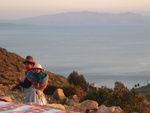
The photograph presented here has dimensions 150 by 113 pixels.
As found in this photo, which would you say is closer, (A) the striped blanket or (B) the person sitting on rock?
(A) the striped blanket

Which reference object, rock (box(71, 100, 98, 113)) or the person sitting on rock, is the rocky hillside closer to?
rock (box(71, 100, 98, 113))

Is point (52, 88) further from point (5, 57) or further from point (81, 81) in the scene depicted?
point (5, 57)

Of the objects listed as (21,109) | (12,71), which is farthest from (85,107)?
(12,71)

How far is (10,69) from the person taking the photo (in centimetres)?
2336

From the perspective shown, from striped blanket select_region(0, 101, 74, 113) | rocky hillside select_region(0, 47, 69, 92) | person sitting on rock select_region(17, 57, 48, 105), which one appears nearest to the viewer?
striped blanket select_region(0, 101, 74, 113)

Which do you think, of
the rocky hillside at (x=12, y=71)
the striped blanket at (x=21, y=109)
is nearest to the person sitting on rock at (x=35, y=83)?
the striped blanket at (x=21, y=109)

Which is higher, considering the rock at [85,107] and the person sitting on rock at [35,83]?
the person sitting on rock at [35,83]

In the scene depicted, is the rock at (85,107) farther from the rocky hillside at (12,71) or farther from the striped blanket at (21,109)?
the rocky hillside at (12,71)

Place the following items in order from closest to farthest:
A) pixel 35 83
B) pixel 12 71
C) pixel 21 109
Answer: pixel 21 109, pixel 35 83, pixel 12 71

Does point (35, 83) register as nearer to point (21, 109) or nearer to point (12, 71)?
point (21, 109)

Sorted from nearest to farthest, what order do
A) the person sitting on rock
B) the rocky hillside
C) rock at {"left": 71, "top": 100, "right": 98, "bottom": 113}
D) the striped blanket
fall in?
the striped blanket
the person sitting on rock
rock at {"left": 71, "top": 100, "right": 98, "bottom": 113}
the rocky hillside

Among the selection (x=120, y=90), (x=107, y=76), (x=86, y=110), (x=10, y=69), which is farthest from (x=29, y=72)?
(x=107, y=76)

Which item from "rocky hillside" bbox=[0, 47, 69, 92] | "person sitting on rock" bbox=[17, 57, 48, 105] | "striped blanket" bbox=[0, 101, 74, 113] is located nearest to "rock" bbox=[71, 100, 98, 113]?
"person sitting on rock" bbox=[17, 57, 48, 105]

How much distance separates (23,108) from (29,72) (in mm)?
3162
